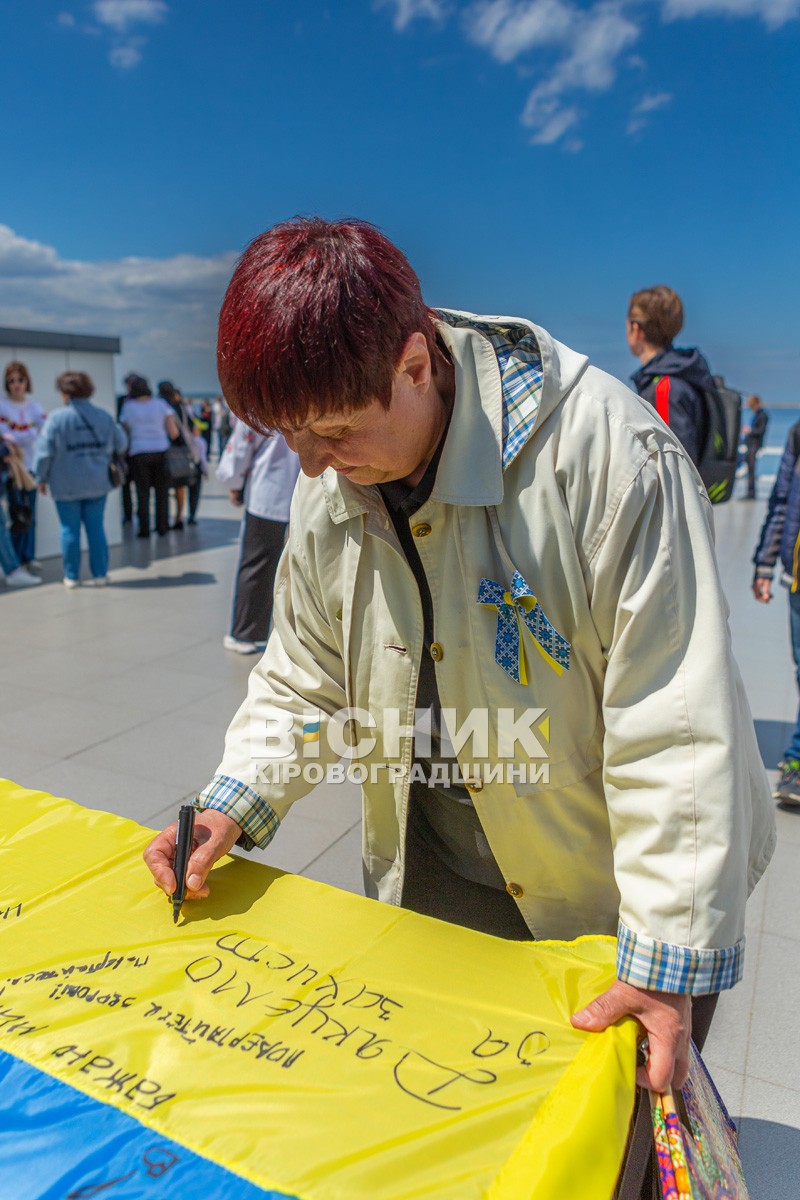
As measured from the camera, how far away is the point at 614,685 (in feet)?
3.78

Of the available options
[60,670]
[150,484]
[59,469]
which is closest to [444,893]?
[60,670]

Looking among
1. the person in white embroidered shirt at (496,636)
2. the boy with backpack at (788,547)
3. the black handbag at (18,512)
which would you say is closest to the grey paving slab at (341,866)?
the person in white embroidered shirt at (496,636)

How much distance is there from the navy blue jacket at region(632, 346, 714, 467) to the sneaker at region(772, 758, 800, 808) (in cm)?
121

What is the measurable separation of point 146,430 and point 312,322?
8.88 meters

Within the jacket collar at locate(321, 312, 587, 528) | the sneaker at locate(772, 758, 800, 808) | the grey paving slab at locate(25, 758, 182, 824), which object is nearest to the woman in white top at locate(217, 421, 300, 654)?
the grey paving slab at locate(25, 758, 182, 824)

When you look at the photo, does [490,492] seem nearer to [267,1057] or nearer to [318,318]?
[318,318]

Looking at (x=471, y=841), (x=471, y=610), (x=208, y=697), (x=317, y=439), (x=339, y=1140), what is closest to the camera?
(x=339, y=1140)

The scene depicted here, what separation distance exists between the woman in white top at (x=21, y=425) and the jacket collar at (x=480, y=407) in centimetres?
717

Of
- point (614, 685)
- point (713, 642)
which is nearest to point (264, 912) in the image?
point (614, 685)

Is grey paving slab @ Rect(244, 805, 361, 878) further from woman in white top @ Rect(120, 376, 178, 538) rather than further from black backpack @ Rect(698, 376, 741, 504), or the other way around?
woman in white top @ Rect(120, 376, 178, 538)

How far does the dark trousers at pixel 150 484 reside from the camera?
31.0 ft

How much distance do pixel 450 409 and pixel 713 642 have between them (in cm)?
46

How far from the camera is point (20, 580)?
7578 millimetres

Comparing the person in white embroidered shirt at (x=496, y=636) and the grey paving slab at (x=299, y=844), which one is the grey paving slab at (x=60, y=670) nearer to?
the grey paving slab at (x=299, y=844)
